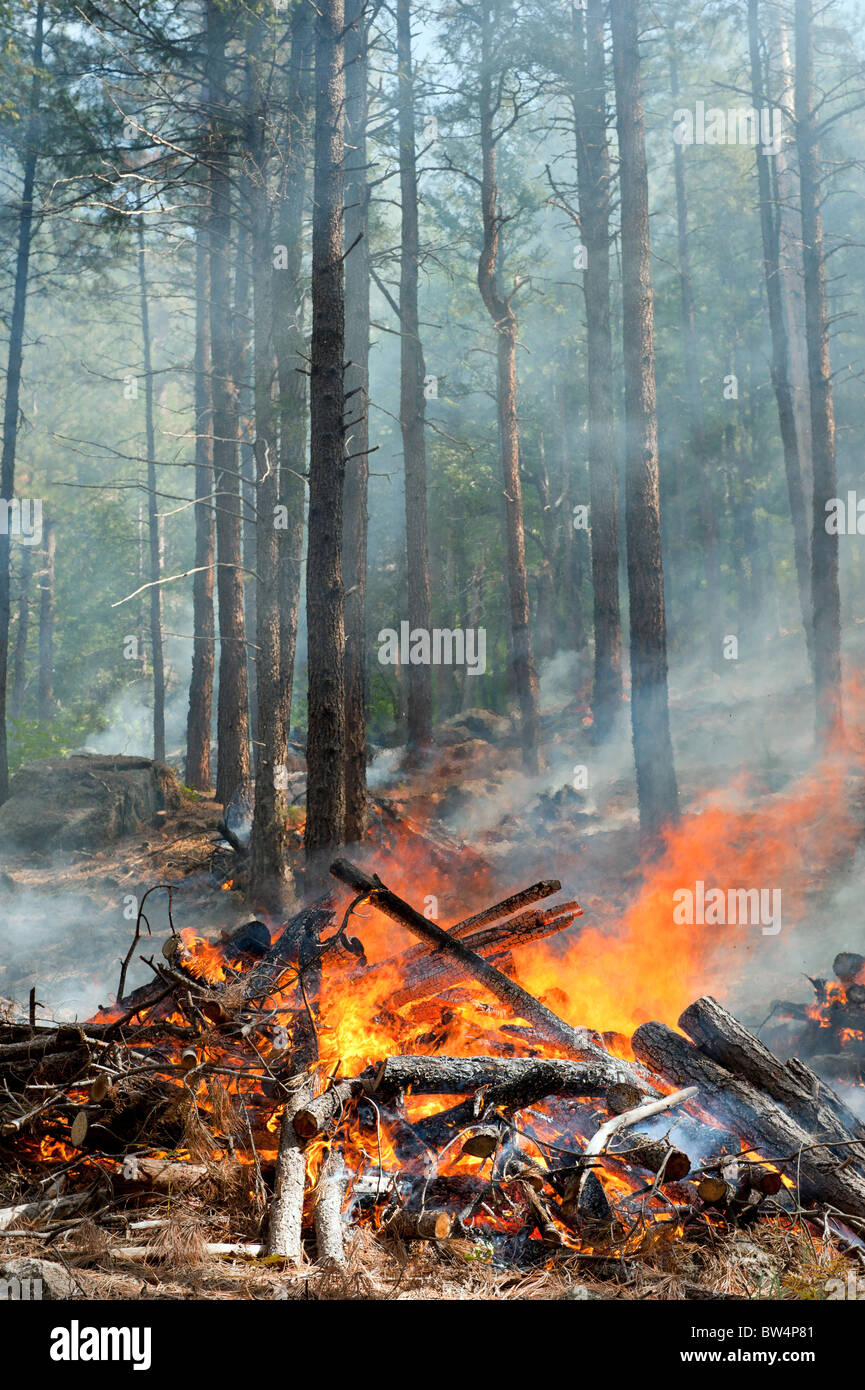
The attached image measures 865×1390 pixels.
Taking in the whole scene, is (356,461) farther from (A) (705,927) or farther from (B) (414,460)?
(A) (705,927)

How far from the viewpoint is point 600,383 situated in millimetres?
16250

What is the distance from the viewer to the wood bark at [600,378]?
51.8ft

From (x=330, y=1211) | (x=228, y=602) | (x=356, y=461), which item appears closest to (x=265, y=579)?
(x=356, y=461)

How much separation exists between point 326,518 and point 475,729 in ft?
40.0

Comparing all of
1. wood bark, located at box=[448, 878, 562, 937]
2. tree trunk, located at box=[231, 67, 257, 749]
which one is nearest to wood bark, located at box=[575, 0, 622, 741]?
tree trunk, located at box=[231, 67, 257, 749]

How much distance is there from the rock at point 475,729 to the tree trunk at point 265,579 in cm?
852

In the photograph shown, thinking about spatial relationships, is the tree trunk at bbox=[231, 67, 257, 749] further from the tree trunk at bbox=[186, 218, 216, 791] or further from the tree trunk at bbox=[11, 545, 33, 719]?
the tree trunk at bbox=[11, 545, 33, 719]

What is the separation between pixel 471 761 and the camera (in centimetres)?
1805

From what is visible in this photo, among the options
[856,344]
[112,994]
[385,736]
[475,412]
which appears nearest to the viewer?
[112,994]

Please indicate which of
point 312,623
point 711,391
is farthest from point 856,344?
point 312,623
